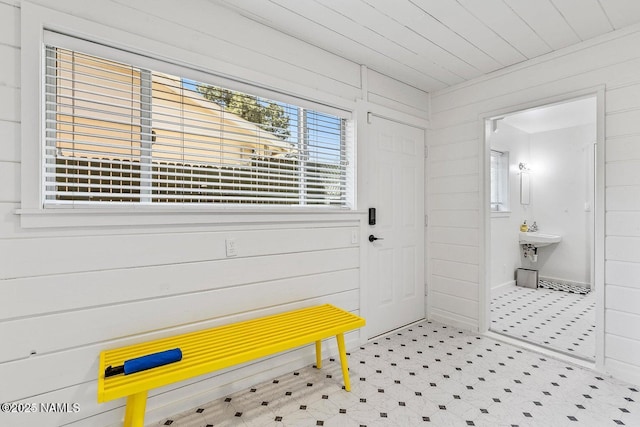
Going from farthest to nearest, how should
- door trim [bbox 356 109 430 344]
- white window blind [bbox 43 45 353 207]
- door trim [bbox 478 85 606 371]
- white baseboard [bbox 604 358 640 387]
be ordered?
door trim [bbox 356 109 430 344] < door trim [bbox 478 85 606 371] < white baseboard [bbox 604 358 640 387] < white window blind [bbox 43 45 353 207]

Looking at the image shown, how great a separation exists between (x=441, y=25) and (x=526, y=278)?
4.12 m

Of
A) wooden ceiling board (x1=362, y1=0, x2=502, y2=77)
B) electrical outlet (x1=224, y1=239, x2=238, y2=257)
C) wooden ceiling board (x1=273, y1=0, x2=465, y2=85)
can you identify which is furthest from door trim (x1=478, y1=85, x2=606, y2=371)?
electrical outlet (x1=224, y1=239, x2=238, y2=257)

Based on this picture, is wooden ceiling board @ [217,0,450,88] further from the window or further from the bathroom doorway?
the window

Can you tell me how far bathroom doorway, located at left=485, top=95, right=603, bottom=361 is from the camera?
4453mm

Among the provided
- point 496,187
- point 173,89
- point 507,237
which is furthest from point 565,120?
point 173,89

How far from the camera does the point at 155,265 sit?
183cm

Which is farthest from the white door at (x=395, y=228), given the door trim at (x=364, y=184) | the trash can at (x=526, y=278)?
the trash can at (x=526, y=278)

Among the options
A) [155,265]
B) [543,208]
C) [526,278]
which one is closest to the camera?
[155,265]

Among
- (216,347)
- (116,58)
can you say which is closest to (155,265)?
(216,347)

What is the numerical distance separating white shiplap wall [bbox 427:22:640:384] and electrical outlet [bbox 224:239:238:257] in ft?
7.40

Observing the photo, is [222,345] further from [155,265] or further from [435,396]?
[435,396]

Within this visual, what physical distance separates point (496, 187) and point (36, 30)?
5285mm

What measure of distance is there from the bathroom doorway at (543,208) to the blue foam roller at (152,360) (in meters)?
3.90

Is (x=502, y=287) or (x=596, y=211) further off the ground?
(x=596, y=211)
